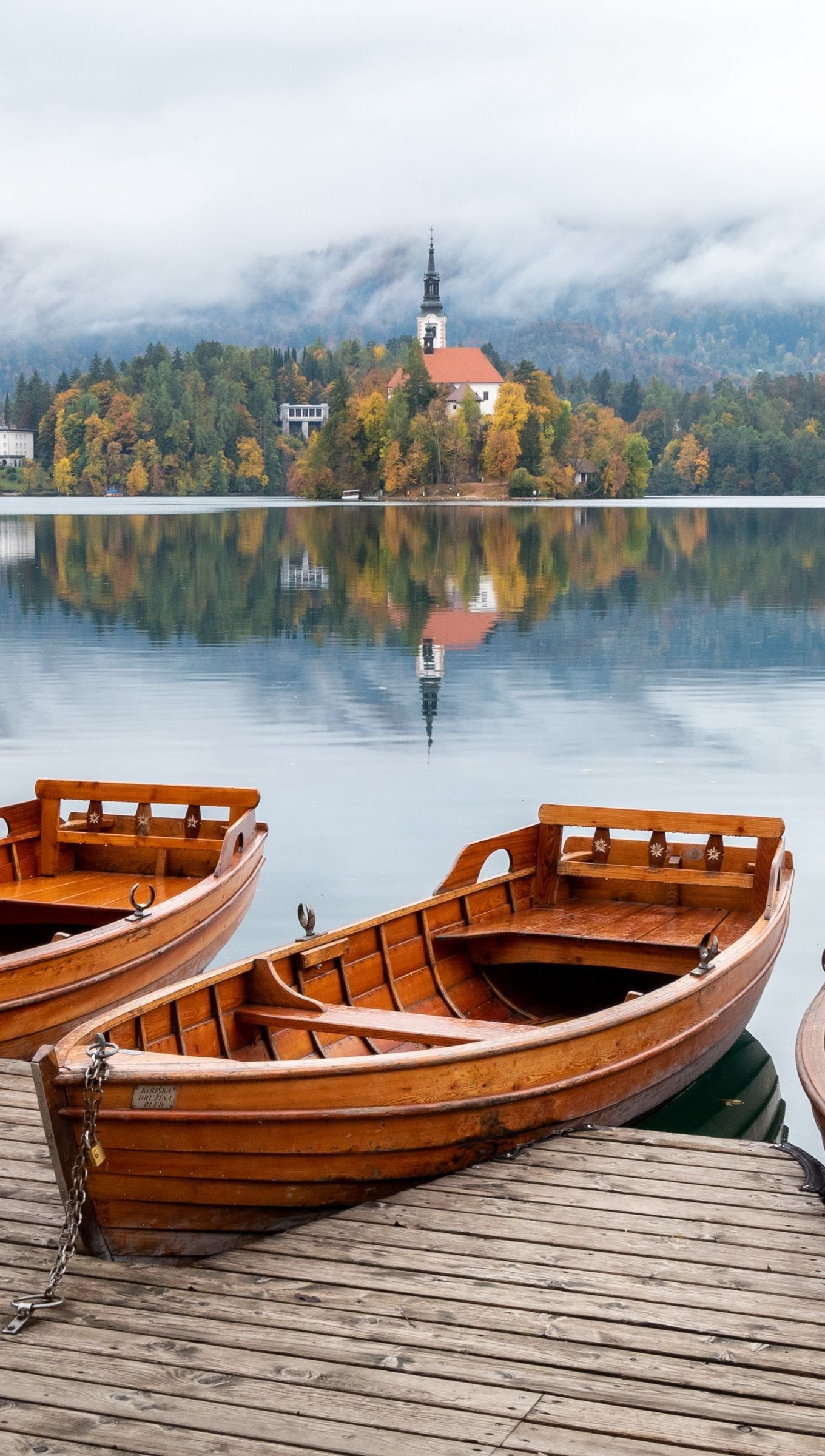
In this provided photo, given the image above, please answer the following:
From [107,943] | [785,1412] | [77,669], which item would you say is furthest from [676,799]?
[77,669]

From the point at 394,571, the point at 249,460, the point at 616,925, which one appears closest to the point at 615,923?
the point at 616,925

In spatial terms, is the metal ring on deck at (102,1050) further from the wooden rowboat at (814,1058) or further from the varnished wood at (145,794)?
the varnished wood at (145,794)

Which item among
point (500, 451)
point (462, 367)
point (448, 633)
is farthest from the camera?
point (462, 367)

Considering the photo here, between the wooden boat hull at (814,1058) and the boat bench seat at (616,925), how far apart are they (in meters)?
1.42

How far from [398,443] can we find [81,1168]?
12996 centimetres

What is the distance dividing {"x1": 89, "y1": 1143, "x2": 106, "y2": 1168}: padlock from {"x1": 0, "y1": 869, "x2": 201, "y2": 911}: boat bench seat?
3.76 meters

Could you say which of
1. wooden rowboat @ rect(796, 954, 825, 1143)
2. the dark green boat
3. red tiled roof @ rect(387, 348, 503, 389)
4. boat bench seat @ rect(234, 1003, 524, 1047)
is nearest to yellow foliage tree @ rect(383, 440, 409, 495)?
red tiled roof @ rect(387, 348, 503, 389)

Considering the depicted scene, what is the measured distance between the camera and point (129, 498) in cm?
17225

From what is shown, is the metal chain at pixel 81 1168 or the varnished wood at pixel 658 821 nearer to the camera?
the metal chain at pixel 81 1168

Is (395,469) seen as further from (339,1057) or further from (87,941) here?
(339,1057)

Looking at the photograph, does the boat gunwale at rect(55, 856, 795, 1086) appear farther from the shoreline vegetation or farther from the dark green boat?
the shoreline vegetation

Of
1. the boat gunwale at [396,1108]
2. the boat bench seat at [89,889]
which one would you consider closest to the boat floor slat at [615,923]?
the boat gunwale at [396,1108]

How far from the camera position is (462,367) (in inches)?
7407

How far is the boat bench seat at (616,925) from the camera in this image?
29.7 feet
